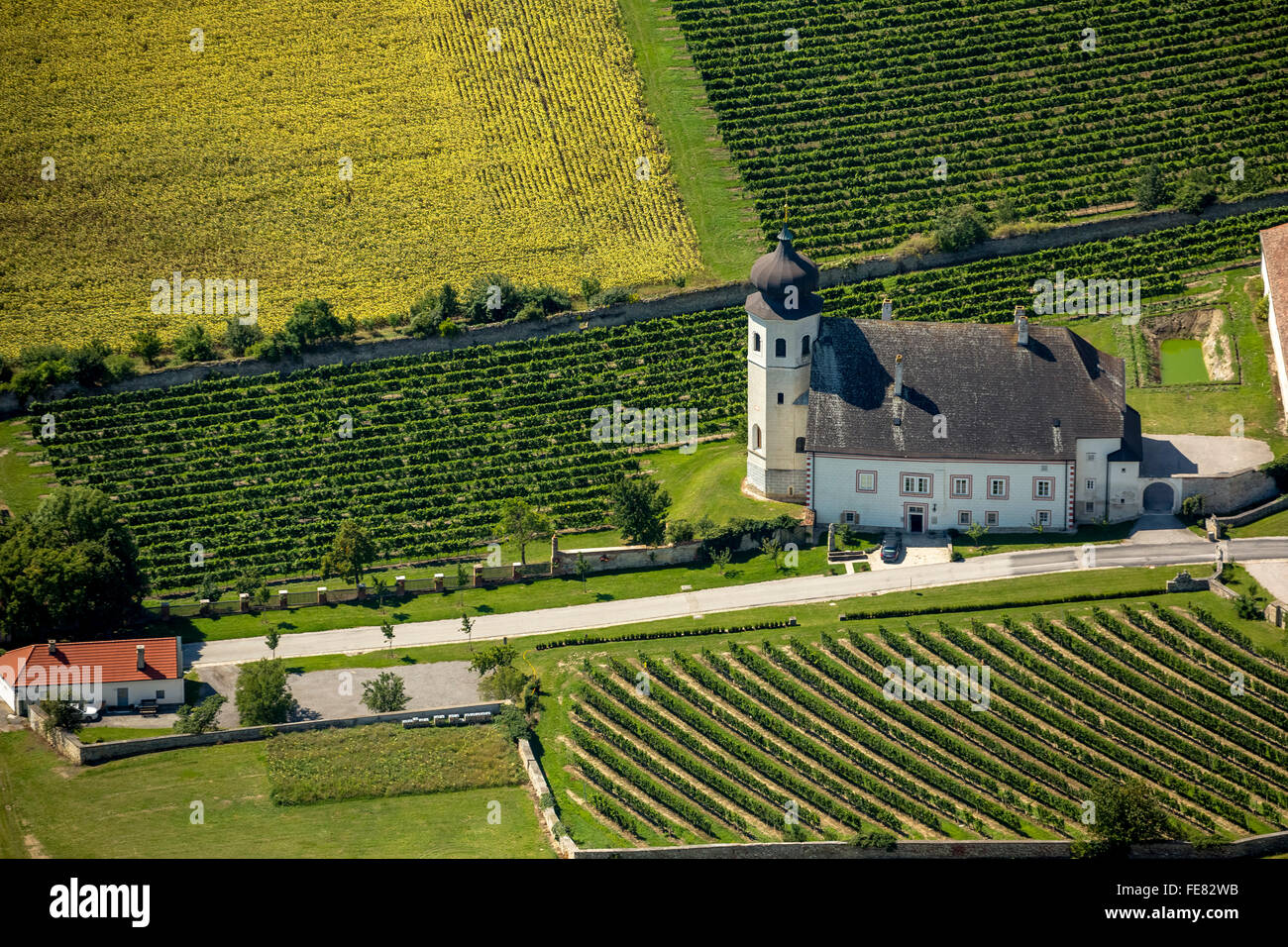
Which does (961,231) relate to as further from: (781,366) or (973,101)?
(781,366)

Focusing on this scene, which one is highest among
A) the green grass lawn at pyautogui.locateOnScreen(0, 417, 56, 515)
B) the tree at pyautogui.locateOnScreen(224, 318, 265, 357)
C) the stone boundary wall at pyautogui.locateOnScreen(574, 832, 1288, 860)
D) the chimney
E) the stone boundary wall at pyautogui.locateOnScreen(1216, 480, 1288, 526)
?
the tree at pyautogui.locateOnScreen(224, 318, 265, 357)

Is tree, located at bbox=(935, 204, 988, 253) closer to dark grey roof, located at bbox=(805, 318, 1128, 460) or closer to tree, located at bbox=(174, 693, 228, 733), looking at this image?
dark grey roof, located at bbox=(805, 318, 1128, 460)

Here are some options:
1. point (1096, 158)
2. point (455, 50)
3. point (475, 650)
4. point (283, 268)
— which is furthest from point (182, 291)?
point (1096, 158)

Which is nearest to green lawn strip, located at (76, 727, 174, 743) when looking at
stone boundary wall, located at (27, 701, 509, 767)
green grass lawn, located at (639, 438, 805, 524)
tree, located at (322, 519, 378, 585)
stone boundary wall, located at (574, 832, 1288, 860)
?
stone boundary wall, located at (27, 701, 509, 767)

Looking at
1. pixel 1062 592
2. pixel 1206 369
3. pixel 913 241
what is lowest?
pixel 1062 592

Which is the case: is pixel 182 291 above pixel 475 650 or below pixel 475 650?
above

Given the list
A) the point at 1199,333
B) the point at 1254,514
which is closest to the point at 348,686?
the point at 1254,514

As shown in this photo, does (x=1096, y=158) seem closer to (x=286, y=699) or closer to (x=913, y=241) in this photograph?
(x=913, y=241)
